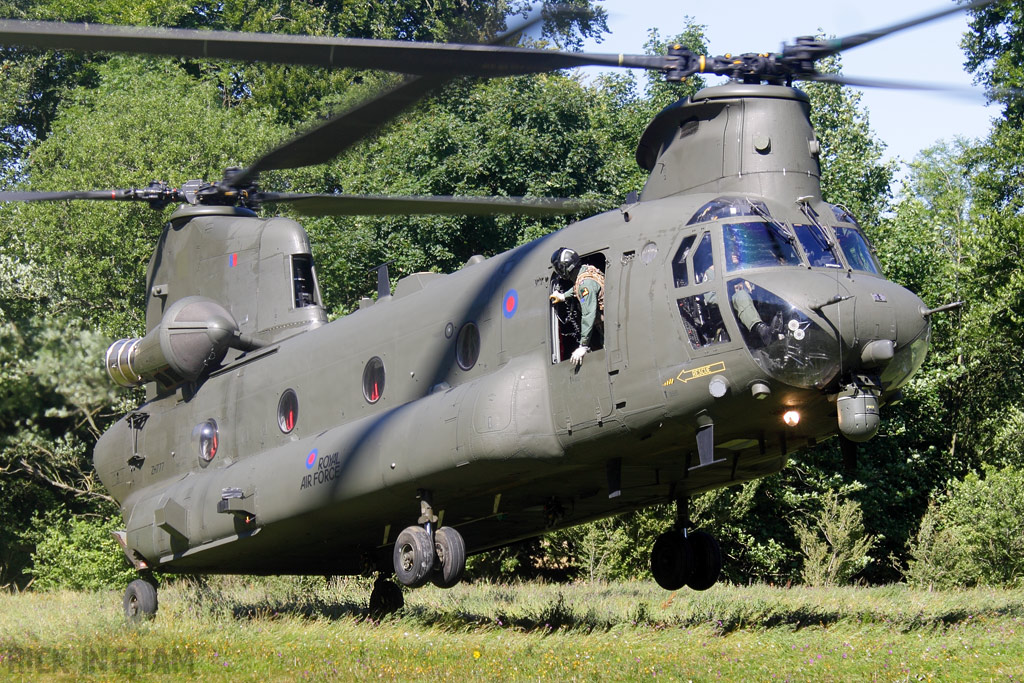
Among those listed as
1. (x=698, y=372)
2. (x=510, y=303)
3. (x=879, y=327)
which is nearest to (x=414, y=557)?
(x=510, y=303)

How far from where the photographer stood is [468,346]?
1304 cm

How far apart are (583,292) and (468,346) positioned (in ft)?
6.31

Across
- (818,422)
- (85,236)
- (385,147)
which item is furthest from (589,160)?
(818,422)

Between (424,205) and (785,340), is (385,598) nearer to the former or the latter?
(424,205)


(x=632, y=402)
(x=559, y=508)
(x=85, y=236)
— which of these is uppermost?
(x=85, y=236)

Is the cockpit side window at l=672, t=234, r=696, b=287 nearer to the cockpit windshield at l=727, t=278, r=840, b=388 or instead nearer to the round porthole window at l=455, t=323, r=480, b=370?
the cockpit windshield at l=727, t=278, r=840, b=388

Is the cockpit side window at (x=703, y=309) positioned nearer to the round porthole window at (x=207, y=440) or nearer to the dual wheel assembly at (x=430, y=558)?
the dual wheel assembly at (x=430, y=558)

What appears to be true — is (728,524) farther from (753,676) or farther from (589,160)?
(753,676)

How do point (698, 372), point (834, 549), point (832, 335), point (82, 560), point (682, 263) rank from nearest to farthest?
point (832, 335) → point (698, 372) → point (682, 263) → point (834, 549) → point (82, 560)

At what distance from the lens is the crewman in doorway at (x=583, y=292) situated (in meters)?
11.5

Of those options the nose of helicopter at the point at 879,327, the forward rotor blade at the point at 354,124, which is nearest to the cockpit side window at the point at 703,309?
the nose of helicopter at the point at 879,327

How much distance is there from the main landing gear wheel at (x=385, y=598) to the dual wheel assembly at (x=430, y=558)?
4.16 meters

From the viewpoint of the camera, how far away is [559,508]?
13555 mm

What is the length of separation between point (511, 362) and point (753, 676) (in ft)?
12.2
